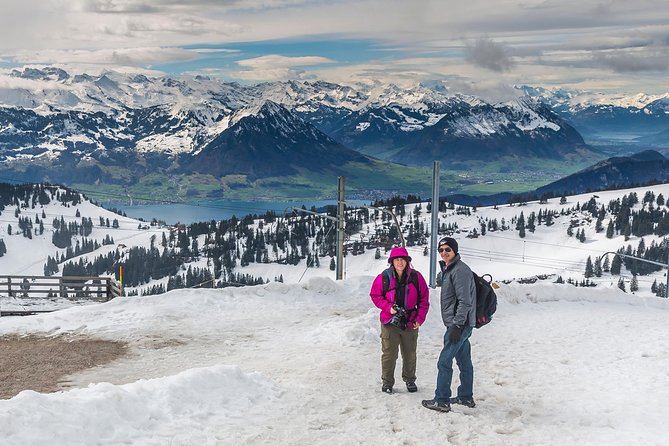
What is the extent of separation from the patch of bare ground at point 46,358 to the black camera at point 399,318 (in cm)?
755

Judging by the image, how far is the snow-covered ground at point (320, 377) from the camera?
10.2 meters

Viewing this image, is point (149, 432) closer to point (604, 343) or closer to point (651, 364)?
point (651, 364)

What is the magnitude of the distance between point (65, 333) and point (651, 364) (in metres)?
16.0

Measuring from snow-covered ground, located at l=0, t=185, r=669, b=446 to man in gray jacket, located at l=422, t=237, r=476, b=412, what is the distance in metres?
0.46

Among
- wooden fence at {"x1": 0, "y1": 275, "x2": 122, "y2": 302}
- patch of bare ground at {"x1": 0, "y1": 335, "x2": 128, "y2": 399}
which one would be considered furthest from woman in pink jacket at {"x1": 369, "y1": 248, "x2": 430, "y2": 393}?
wooden fence at {"x1": 0, "y1": 275, "x2": 122, "y2": 302}

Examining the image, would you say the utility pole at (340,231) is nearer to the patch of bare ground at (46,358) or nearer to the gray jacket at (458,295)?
the patch of bare ground at (46,358)

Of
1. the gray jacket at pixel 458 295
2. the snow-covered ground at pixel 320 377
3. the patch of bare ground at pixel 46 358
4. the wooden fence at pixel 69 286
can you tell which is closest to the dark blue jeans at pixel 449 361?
the gray jacket at pixel 458 295

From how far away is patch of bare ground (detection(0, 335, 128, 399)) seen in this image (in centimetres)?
1435

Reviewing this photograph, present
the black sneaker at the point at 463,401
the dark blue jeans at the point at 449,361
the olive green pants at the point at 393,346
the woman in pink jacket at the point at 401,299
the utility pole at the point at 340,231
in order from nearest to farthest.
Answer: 1. the dark blue jeans at the point at 449,361
2. the black sneaker at the point at 463,401
3. the woman in pink jacket at the point at 401,299
4. the olive green pants at the point at 393,346
5. the utility pole at the point at 340,231

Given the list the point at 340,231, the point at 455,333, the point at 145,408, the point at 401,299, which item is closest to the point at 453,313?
the point at 455,333

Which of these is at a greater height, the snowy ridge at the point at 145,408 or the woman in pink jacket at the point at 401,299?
the woman in pink jacket at the point at 401,299

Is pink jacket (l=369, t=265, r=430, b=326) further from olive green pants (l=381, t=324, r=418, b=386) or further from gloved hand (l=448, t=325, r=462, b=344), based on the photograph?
gloved hand (l=448, t=325, r=462, b=344)

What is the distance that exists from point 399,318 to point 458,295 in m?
1.47

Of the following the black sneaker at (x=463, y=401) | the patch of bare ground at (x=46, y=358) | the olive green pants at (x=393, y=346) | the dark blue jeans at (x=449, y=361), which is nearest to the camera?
the dark blue jeans at (x=449, y=361)
